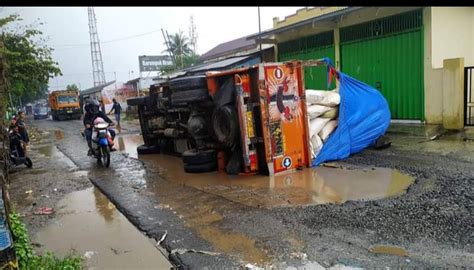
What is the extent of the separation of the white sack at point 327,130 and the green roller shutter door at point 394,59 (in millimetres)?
4221

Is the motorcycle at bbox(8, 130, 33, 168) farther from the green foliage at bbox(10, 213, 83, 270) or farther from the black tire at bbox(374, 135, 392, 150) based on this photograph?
the black tire at bbox(374, 135, 392, 150)

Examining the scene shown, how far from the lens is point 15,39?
20234mm

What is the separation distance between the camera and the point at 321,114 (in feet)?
26.6

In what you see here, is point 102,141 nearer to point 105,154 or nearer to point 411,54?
point 105,154

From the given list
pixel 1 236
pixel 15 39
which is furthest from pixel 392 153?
pixel 15 39

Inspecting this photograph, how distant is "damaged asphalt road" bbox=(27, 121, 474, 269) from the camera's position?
3.69m

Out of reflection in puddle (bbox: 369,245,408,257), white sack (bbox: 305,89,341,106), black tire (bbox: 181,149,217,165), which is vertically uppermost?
white sack (bbox: 305,89,341,106)

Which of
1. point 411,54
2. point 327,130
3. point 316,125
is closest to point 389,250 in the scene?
point 316,125

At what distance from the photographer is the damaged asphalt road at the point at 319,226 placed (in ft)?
12.1

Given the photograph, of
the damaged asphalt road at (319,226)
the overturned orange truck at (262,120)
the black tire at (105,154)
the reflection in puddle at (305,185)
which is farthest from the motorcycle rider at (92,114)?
the damaged asphalt road at (319,226)

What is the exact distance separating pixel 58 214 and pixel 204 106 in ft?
10.9

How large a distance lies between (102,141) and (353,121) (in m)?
5.66

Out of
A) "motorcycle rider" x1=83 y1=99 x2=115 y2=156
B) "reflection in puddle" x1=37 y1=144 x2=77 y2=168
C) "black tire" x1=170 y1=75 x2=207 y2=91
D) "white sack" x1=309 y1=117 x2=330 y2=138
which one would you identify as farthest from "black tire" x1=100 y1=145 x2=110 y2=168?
"white sack" x1=309 y1=117 x2=330 y2=138

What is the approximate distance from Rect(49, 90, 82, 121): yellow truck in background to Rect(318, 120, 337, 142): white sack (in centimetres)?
3112
